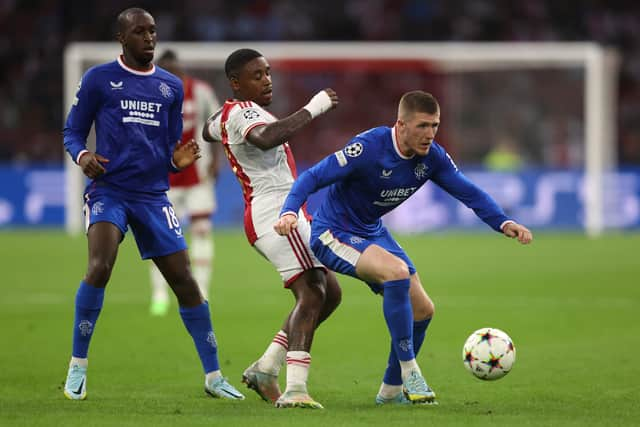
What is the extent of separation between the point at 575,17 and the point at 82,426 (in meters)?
24.8

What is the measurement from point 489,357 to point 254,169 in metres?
1.81

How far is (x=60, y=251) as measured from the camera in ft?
59.4

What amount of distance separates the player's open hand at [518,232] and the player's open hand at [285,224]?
1.33 metres

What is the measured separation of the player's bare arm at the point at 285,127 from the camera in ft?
22.2

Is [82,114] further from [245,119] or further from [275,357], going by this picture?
[275,357]

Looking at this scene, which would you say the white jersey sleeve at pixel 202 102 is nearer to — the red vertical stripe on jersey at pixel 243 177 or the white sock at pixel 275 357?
the red vertical stripe on jersey at pixel 243 177

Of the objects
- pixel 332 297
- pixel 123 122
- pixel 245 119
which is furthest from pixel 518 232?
pixel 123 122

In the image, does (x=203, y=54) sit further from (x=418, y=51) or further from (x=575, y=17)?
(x=575, y=17)

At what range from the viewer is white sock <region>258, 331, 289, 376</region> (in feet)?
23.1

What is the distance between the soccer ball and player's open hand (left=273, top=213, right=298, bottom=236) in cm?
130

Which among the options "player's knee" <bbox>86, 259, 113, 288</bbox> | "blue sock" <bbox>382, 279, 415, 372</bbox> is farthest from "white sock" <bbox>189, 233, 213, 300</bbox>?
"blue sock" <bbox>382, 279, 415, 372</bbox>

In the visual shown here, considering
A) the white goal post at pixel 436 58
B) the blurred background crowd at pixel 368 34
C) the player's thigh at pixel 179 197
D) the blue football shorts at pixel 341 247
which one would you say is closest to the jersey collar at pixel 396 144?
the blue football shorts at pixel 341 247

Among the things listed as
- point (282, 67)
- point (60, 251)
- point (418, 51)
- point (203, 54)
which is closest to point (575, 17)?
point (418, 51)

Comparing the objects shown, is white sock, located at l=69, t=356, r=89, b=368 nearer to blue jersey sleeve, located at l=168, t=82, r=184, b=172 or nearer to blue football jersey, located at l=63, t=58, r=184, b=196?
blue football jersey, located at l=63, t=58, r=184, b=196
